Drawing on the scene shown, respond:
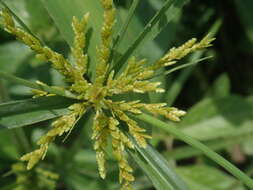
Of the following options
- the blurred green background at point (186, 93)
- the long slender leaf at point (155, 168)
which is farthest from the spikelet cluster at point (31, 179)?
the long slender leaf at point (155, 168)

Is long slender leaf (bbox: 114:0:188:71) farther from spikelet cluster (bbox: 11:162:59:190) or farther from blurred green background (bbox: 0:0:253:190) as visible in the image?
spikelet cluster (bbox: 11:162:59:190)

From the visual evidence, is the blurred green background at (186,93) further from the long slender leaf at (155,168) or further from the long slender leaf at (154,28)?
the long slender leaf at (155,168)

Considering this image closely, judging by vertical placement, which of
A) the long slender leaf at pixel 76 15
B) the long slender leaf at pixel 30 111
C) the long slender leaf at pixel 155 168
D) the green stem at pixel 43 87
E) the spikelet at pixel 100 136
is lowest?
the long slender leaf at pixel 155 168

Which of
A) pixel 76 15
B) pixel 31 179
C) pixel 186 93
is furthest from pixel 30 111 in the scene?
pixel 186 93

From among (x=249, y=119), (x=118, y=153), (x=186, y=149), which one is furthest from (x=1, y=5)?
(x=249, y=119)

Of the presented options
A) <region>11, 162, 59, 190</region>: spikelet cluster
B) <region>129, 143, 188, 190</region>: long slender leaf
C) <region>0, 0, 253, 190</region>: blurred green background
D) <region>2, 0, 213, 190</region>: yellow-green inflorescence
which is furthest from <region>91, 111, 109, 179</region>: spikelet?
<region>11, 162, 59, 190</region>: spikelet cluster

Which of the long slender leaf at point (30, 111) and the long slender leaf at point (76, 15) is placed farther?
the long slender leaf at point (76, 15)

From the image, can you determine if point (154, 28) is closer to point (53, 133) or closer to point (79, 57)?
point (79, 57)
